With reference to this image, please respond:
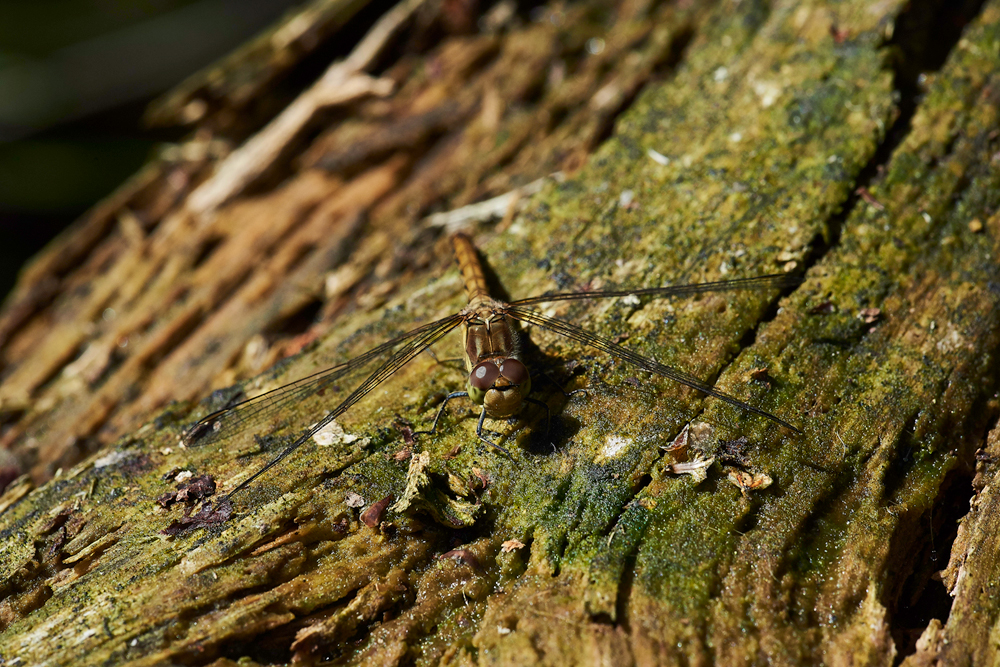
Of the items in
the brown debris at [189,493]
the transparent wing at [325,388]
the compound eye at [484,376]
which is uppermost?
the compound eye at [484,376]

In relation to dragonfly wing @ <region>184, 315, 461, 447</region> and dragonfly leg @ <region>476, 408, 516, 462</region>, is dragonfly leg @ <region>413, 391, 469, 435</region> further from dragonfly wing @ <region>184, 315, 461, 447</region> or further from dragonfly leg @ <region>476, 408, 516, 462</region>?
dragonfly wing @ <region>184, 315, 461, 447</region>

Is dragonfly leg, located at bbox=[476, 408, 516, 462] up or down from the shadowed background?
down

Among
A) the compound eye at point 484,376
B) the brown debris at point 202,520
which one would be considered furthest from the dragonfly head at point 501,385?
the brown debris at point 202,520

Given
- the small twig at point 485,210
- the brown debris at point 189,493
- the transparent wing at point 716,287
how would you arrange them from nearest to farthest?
the brown debris at point 189,493
the transparent wing at point 716,287
the small twig at point 485,210

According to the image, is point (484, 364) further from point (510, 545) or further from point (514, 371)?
point (510, 545)

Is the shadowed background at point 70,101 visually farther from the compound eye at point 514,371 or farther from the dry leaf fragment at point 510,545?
the dry leaf fragment at point 510,545

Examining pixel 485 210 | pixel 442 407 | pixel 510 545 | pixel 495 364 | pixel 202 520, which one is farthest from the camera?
pixel 485 210

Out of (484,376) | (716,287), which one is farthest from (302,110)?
(716,287)

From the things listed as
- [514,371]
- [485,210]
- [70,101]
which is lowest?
[514,371]

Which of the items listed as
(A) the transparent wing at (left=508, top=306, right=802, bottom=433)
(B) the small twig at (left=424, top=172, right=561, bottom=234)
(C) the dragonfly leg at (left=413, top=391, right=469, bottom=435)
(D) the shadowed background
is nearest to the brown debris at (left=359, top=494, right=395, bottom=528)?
(C) the dragonfly leg at (left=413, top=391, right=469, bottom=435)
